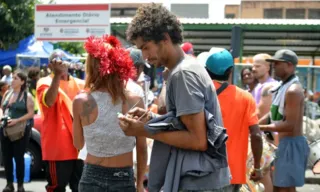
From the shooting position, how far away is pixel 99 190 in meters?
4.79

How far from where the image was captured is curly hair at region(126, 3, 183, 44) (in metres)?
3.82

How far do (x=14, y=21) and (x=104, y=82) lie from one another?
853 inches

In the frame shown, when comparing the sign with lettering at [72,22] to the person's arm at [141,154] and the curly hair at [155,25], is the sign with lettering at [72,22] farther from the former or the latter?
the curly hair at [155,25]

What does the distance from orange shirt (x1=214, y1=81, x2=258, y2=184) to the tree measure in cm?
2085

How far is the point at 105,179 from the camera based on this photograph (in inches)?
188

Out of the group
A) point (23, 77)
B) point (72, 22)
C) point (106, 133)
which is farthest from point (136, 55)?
point (72, 22)

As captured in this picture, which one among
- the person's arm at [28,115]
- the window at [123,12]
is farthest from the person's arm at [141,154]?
the window at [123,12]

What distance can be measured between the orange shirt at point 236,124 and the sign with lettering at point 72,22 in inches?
290

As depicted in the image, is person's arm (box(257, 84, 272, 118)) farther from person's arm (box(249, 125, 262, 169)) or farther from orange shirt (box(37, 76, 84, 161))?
person's arm (box(249, 125, 262, 169))

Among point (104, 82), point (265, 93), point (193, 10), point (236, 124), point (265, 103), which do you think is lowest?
point (265, 103)

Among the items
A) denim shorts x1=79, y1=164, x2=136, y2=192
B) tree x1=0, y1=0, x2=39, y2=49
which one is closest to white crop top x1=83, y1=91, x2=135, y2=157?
denim shorts x1=79, y1=164, x2=136, y2=192

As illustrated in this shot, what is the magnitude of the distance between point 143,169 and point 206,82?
1511 mm

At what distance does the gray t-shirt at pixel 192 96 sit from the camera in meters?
3.66

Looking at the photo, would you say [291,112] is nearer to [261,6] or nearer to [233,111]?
[233,111]
